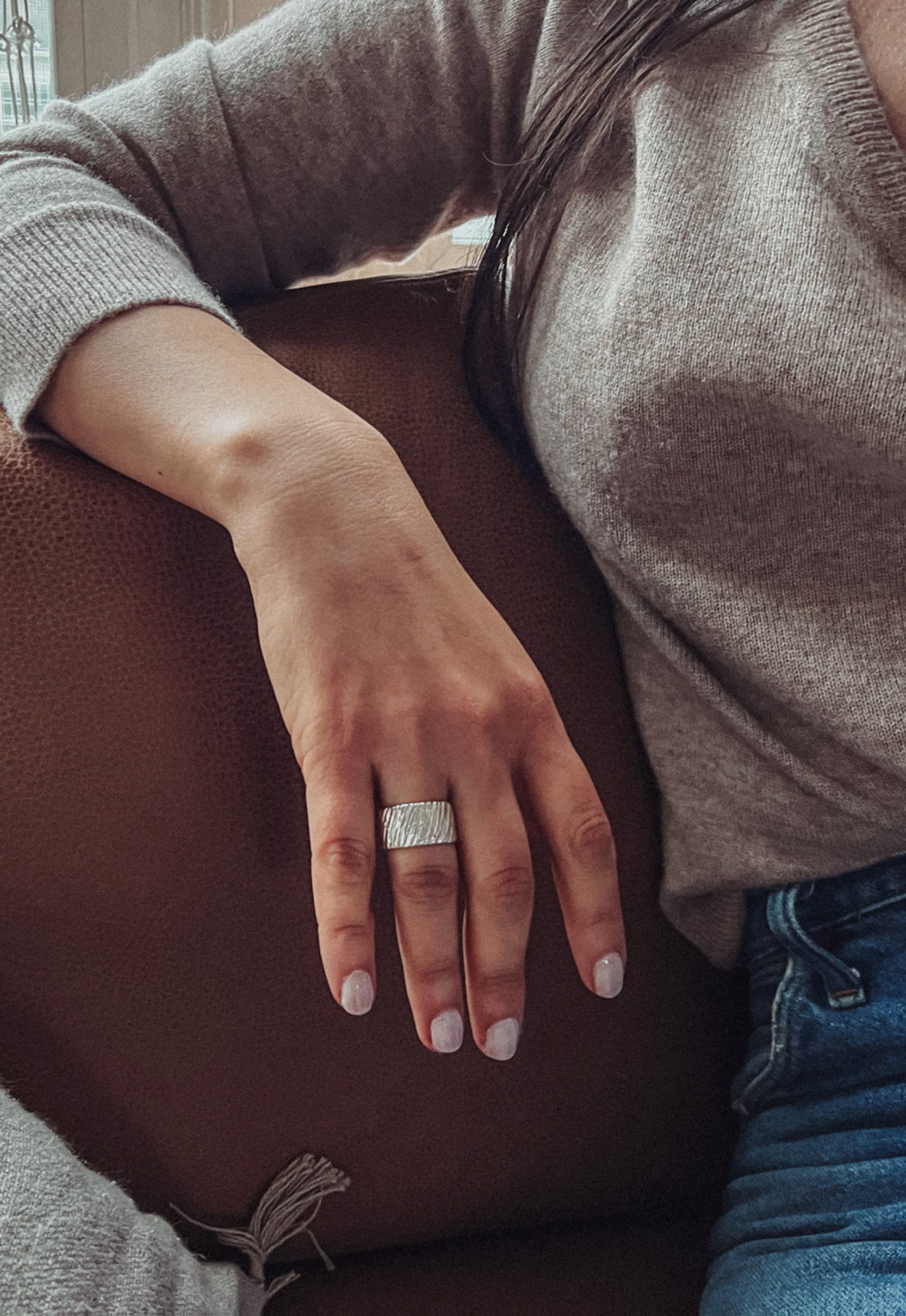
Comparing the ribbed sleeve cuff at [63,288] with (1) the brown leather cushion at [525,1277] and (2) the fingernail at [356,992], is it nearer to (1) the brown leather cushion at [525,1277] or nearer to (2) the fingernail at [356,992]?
(2) the fingernail at [356,992]

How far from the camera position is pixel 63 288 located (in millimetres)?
552

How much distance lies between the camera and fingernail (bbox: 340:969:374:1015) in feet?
1.43

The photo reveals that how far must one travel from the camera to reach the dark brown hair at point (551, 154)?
Answer: 548 millimetres

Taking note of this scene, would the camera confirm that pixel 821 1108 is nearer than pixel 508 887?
No

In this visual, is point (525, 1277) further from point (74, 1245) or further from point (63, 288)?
point (63, 288)

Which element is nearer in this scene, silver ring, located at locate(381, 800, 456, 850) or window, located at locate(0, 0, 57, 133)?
silver ring, located at locate(381, 800, 456, 850)

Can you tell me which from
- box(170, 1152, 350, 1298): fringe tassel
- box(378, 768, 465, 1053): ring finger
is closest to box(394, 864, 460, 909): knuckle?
box(378, 768, 465, 1053): ring finger

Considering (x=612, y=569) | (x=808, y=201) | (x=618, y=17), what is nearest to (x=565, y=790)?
(x=612, y=569)

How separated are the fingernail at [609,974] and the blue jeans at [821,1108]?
0.46 ft

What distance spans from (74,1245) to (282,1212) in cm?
18

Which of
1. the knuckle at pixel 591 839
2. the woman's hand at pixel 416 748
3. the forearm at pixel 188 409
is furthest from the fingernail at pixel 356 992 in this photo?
the forearm at pixel 188 409

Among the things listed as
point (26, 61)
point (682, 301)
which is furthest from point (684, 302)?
point (26, 61)

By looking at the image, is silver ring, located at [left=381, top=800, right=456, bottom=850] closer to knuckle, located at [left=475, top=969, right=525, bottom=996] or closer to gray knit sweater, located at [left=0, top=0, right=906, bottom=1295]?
knuckle, located at [left=475, top=969, right=525, bottom=996]

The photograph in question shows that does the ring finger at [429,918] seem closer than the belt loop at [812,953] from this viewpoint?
Yes
